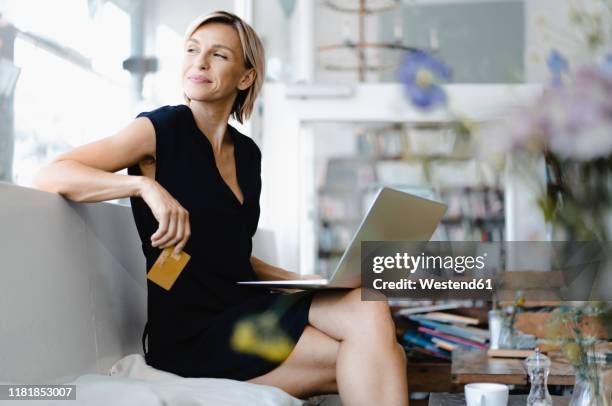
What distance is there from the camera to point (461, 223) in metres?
3.17

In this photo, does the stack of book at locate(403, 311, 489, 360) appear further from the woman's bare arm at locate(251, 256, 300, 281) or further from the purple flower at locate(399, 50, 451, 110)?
the purple flower at locate(399, 50, 451, 110)

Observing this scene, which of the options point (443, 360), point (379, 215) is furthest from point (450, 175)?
point (443, 360)

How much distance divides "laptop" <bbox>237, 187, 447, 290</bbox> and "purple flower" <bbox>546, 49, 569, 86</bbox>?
0.84 meters

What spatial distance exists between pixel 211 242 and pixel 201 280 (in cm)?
9

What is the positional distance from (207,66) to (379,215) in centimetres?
64

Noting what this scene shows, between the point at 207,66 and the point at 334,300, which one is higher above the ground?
the point at 207,66

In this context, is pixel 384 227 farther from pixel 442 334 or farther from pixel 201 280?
pixel 442 334

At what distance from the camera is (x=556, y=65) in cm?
42

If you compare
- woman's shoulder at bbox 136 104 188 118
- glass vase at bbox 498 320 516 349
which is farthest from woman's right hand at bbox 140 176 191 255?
glass vase at bbox 498 320 516 349

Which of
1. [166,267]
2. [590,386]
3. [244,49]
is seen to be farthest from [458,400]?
[244,49]

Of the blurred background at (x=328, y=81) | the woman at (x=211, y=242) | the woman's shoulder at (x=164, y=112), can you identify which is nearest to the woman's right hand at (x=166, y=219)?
the woman at (x=211, y=242)

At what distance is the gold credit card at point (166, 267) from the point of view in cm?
141

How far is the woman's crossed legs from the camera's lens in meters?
1.38

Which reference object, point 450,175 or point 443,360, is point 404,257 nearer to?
point 450,175
